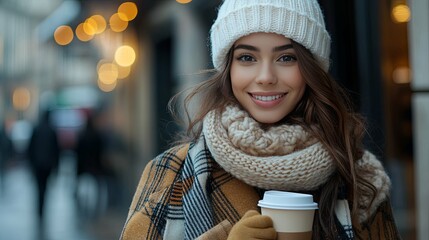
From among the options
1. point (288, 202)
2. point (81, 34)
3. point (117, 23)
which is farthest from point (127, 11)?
point (288, 202)

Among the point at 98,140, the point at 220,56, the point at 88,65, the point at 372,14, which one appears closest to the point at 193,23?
the point at 98,140

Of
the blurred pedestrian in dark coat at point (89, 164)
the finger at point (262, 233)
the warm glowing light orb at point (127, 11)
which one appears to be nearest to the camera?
the finger at point (262, 233)

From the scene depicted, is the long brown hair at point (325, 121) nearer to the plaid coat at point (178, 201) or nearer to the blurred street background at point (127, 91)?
the plaid coat at point (178, 201)

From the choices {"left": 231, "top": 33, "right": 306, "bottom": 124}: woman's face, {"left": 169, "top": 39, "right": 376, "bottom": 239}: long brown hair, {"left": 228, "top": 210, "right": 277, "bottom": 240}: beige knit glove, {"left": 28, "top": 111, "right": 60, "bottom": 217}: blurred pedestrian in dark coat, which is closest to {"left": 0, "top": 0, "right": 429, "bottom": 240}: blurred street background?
{"left": 28, "top": 111, "right": 60, "bottom": 217}: blurred pedestrian in dark coat

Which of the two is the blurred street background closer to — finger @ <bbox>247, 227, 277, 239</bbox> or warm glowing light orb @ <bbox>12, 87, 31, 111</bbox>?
finger @ <bbox>247, 227, 277, 239</bbox>

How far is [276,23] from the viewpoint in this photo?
75.0 inches

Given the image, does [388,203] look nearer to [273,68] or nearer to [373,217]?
[373,217]

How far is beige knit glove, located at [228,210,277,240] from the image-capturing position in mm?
1588

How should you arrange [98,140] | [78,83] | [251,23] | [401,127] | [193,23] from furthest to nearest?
[78,83] → [98,140] → [193,23] → [401,127] → [251,23]

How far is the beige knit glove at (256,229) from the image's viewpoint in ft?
5.21

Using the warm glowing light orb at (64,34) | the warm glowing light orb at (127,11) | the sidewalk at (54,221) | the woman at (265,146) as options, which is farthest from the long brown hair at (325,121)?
the warm glowing light orb at (64,34)

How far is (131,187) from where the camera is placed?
12.5 m

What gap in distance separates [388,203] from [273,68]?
0.64 m

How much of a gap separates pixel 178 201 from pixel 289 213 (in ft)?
1.61
